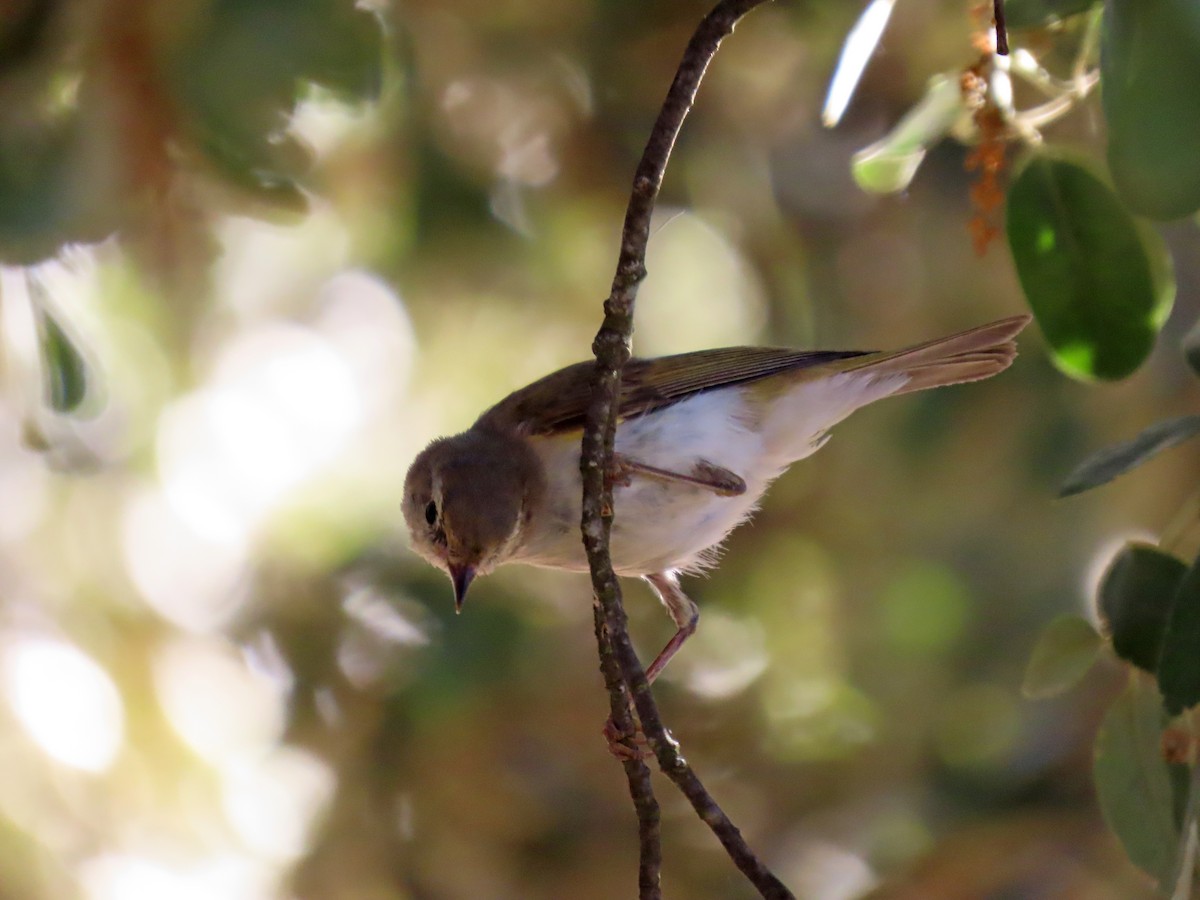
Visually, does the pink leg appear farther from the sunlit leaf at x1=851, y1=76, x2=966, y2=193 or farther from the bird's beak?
the sunlit leaf at x1=851, y1=76, x2=966, y2=193

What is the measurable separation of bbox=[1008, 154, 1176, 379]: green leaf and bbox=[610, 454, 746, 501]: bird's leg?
1029 mm

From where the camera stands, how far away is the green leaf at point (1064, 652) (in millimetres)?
2395

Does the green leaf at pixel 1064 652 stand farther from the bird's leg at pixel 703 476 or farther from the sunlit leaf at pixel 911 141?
the bird's leg at pixel 703 476

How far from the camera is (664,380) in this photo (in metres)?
3.53

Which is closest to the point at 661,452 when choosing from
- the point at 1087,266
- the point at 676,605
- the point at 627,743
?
the point at 676,605

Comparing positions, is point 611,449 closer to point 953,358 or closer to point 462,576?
point 462,576

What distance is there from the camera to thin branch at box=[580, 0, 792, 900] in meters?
1.92

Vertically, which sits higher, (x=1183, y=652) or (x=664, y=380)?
(x=664, y=380)

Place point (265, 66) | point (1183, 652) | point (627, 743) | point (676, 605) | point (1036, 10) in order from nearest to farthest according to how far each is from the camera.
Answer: point (1183, 652) → point (1036, 10) → point (627, 743) → point (265, 66) → point (676, 605)

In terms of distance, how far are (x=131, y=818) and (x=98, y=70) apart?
3139 millimetres

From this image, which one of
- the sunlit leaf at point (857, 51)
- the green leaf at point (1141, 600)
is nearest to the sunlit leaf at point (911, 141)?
the sunlit leaf at point (857, 51)

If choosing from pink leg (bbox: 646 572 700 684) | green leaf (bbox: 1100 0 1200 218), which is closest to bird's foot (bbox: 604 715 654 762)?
pink leg (bbox: 646 572 700 684)

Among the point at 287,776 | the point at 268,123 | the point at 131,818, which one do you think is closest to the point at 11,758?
the point at 131,818

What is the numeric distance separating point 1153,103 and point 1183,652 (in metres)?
0.83
